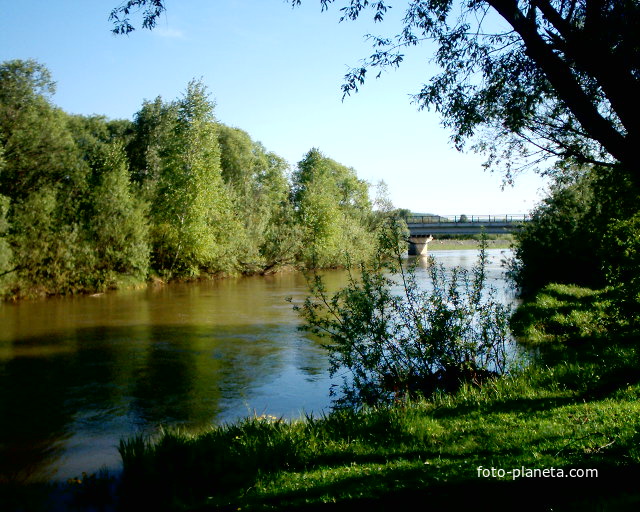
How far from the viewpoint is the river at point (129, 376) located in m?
10.2

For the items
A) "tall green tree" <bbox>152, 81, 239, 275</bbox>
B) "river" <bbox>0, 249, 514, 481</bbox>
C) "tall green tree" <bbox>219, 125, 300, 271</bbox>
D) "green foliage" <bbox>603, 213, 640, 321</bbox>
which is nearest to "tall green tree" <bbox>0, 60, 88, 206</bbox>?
"river" <bbox>0, 249, 514, 481</bbox>

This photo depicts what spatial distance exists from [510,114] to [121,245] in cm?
2998

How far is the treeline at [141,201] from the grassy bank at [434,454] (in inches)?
332

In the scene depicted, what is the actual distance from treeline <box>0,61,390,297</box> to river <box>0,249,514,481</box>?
4170 millimetres

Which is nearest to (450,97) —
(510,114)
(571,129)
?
(510,114)

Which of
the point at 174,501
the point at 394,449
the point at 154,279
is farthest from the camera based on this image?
the point at 154,279

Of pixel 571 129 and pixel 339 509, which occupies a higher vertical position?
pixel 571 129

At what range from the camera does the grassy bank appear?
5168 mm

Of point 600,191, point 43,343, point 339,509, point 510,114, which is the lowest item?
point 43,343

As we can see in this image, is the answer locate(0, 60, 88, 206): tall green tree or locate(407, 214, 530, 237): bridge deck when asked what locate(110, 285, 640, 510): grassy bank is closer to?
locate(0, 60, 88, 206): tall green tree

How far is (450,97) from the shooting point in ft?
33.9

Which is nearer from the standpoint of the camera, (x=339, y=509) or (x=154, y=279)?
(x=339, y=509)

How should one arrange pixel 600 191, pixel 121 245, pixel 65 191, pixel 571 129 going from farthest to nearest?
pixel 121 245
pixel 65 191
pixel 600 191
pixel 571 129

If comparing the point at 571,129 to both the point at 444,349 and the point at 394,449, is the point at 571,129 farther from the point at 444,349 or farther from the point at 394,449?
the point at 394,449
